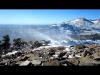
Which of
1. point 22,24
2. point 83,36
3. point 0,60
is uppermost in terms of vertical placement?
point 22,24

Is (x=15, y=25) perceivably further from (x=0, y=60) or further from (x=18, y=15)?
(x=0, y=60)

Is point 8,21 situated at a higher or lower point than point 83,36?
higher
